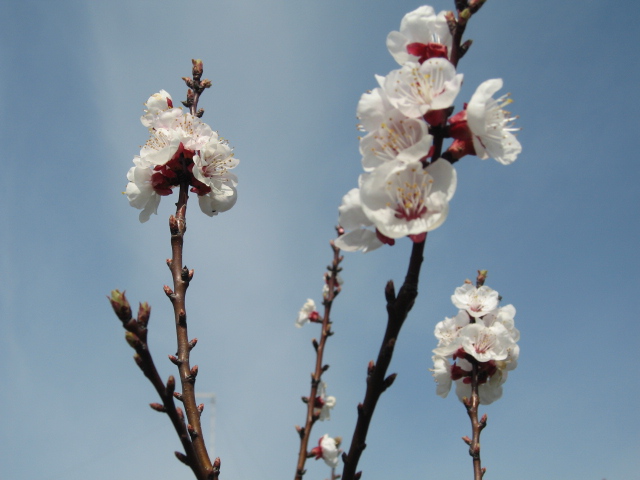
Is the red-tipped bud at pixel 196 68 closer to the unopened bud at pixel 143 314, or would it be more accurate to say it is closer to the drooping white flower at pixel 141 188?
the drooping white flower at pixel 141 188

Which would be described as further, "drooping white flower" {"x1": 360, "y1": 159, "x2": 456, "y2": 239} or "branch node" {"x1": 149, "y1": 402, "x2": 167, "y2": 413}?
"branch node" {"x1": 149, "y1": 402, "x2": 167, "y2": 413}

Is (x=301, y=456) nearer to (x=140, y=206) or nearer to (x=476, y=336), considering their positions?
(x=476, y=336)

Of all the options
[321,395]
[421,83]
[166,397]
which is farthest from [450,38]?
[321,395]

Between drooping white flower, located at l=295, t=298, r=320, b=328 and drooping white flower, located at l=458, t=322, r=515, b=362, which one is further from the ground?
drooping white flower, located at l=295, t=298, r=320, b=328

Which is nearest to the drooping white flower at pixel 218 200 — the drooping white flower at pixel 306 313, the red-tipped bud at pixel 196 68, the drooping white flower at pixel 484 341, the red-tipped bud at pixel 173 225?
the red-tipped bud at pixel 173 225

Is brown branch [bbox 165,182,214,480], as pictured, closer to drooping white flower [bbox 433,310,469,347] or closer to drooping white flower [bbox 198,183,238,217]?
drooping white flower [bbox 198,183,238,217]

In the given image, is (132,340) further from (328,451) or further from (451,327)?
(328,451)

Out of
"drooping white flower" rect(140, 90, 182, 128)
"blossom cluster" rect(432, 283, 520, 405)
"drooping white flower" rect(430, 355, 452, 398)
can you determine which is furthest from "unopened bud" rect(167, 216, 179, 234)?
"drooping white flower" rect(430, 355, 452, 398)
